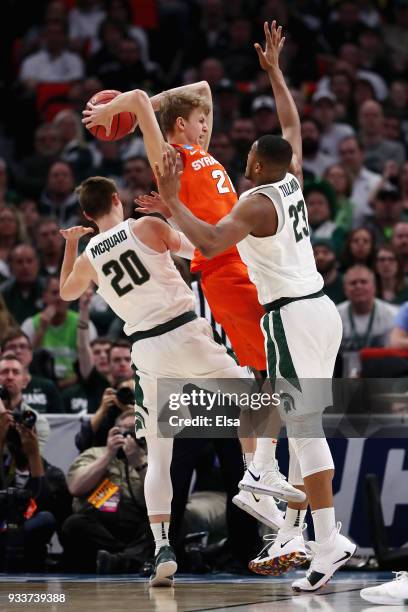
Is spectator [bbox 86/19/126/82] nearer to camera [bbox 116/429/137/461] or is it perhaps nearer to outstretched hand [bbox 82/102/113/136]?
camera [bbox 116/429/137/461]

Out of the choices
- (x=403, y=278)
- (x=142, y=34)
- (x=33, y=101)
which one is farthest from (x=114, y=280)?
(x=142, y=34)

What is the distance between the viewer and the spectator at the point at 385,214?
15509mm

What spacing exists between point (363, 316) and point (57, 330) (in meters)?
3.37

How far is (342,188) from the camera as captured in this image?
16.0 meters

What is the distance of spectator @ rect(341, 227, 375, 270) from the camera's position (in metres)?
14.0

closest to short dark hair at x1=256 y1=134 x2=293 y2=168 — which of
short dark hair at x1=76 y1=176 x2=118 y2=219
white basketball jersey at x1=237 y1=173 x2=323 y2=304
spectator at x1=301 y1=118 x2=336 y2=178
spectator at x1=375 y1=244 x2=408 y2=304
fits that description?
white basketball jersey at x1=237 y1=173 x2=323 y2=304

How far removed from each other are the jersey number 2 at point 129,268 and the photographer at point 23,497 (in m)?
1.72

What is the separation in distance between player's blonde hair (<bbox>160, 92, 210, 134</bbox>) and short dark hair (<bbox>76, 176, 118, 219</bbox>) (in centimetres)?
62

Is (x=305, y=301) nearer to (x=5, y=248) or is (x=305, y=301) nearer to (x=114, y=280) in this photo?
(x=114, y=280)

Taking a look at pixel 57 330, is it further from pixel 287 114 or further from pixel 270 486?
pixel 270 486

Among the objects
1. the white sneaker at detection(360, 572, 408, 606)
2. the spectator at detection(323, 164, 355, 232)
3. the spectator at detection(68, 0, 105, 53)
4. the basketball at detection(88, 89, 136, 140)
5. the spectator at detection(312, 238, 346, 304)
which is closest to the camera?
the white sneaker at detection(360, 572, 408, 606)

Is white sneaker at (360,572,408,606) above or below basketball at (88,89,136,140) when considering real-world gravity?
below

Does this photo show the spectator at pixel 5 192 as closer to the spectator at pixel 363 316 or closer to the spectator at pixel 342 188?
the spectator at pixel 342 188

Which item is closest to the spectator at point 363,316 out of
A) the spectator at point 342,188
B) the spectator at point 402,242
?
the spectator at point 402,242
